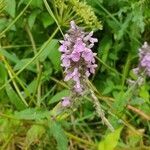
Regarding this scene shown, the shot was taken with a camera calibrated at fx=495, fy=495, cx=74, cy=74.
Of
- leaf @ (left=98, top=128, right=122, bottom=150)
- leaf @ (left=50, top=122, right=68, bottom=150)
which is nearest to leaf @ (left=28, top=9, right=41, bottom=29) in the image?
leaf @ (left=50, top=122, right=68, bottom=150)

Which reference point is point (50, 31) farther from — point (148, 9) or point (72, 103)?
point (72, 103)

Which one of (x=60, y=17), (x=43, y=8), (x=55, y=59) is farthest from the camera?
(x=43, y=8)

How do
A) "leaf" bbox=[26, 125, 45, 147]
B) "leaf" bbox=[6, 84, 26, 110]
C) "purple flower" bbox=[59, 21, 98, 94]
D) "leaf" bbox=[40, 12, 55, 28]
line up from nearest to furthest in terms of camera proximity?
"purple flower" bbox=[59, 21, 98, 94] → "leaf" bbox=[26, 125, 45, 147] → "leaf" bbox=[6, 84, 26, 110] → "leaf" bbox=[40, 12, 55, 28]

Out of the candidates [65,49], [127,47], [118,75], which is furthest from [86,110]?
[65,49]

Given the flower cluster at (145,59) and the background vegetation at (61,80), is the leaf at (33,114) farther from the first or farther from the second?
the flower cluster at (145,59)

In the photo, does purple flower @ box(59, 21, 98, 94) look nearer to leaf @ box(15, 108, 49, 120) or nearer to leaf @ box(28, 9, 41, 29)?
leaf @ box(15, 108, 49, 120)

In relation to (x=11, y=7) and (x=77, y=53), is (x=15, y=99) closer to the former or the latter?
(x=11, y=7)

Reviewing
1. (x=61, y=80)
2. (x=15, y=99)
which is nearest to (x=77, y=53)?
(x=15, y=99)
